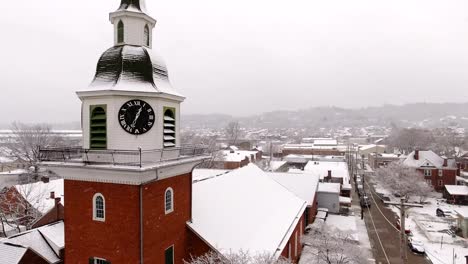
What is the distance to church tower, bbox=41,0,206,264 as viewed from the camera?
13.2 metres

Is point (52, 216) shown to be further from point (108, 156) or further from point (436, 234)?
point (436, 234)

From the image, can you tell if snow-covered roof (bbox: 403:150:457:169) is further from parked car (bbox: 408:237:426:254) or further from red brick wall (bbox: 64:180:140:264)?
red brick wall (bbox: 64:180:140:264)

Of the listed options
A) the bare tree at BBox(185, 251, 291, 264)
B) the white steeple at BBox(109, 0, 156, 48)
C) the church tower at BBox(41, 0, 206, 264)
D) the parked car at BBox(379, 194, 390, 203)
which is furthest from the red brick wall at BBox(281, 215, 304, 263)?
the parked car at BBox(379, 194, 390, 203)

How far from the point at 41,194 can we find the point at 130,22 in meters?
31.8

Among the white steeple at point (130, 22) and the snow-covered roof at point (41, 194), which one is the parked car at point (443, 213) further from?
the snow-covered roof at point (41, 194)

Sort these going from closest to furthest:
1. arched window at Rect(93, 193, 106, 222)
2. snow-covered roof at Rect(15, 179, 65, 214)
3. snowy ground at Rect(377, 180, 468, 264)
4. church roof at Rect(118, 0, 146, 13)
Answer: arched window at Rect(93, 193, 106, 222) → church roof at Rect(118, 0, 146, 13) → snowy ground at Rect(377, 180, 468, 264) → snow-covered roof at Rect(15, 179, 65, 214)

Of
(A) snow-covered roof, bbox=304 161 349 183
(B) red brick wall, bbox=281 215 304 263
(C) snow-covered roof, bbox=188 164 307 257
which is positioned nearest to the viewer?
(C) snow-covered roof, bbox=188 164 307 257

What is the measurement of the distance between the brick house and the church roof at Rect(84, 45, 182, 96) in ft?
207

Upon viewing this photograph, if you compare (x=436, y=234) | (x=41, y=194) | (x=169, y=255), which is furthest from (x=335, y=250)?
(x=41, y=194)

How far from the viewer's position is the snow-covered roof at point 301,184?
39166mm

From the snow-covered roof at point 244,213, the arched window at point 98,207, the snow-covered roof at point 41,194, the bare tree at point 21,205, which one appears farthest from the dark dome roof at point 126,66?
the bare tree at point 21,205

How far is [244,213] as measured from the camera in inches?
862

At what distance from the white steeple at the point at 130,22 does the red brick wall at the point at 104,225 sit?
21.8 feet

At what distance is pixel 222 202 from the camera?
2191 cm
